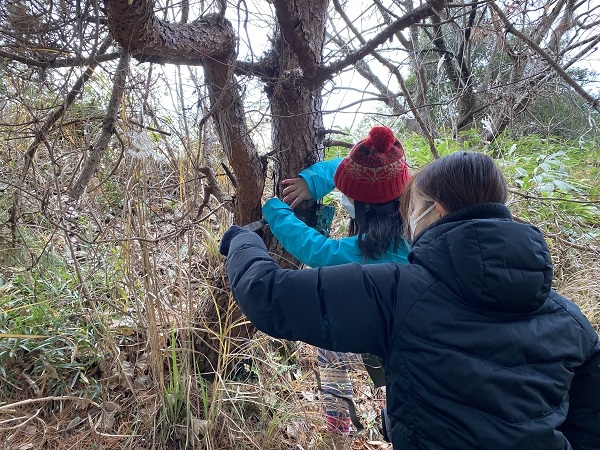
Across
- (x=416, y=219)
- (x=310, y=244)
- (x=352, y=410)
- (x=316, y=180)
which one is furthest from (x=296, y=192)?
(x=352, y=410)

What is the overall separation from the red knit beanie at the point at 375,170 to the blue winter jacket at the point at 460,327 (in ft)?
1.71

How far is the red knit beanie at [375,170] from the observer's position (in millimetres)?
1457

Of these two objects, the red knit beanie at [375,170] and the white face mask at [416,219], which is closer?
the white face mask at [416,219]

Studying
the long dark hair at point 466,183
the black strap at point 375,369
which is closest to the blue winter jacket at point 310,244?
the black strap at point 375,369

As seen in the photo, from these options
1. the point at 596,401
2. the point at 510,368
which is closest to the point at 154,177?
the point at 510,368

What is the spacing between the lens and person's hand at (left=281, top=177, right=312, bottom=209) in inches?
63.1

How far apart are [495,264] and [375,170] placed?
689 millimetres

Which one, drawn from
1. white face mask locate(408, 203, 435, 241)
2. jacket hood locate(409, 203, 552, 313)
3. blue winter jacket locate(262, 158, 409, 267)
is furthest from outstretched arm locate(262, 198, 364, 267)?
jacket hood locate(409, 203, 552, 313)

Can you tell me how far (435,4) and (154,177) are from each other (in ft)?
3.93

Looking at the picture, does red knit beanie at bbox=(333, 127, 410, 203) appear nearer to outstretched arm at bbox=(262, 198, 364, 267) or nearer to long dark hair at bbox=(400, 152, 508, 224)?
outstretched arm at bbox=(262, 198, 364, 267)

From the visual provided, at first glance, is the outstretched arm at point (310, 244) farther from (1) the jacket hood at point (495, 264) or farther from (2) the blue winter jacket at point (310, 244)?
(1) the jacket hood at point (495, 264)

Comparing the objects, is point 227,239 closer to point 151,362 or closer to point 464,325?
point 464,325

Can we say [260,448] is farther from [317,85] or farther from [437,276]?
[317,85]

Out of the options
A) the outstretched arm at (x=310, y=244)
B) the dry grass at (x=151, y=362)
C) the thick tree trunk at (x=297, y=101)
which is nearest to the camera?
the outstretched arm at (x=310, y=244)
